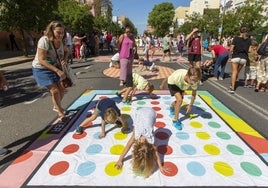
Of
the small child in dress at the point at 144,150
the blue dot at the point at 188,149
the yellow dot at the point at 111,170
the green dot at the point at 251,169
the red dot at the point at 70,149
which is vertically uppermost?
the small child in dress at the point at 144,150

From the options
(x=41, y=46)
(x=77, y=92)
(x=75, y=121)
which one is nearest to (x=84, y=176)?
(x=75, y=121)

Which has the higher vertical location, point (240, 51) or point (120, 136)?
point (240, 51)

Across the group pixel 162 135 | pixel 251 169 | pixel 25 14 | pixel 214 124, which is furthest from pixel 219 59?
pixel 25 14

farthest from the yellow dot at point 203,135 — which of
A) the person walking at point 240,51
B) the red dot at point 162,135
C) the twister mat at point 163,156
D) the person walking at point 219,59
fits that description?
the person walking at point 219,59

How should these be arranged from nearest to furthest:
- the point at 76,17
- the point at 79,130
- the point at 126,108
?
the point at 79,130 < the point at 126,108 < the point at 76,17

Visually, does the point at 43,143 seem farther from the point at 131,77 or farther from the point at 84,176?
the point at 131,77

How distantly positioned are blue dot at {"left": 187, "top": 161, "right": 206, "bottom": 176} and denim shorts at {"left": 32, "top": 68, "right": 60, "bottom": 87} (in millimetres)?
2830

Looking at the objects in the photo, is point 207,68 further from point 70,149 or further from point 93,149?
point 70,149

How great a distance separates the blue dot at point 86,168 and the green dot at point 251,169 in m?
2.04

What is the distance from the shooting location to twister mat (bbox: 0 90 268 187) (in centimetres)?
302

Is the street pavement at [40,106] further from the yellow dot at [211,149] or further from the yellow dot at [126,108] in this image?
the yellow dot at [126,108]

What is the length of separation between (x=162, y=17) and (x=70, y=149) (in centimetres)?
7457

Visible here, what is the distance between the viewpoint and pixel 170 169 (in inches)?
127

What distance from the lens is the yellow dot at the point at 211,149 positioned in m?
3.67
